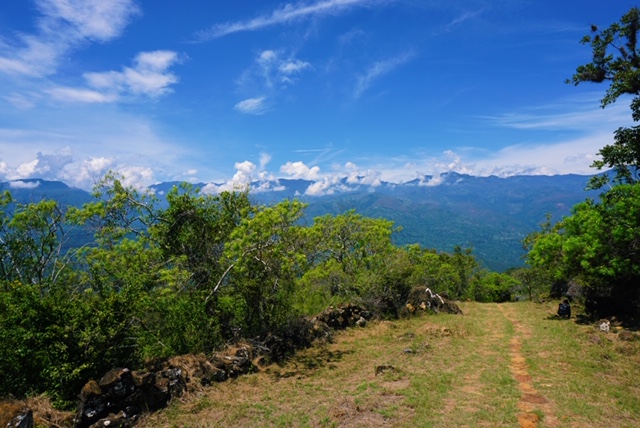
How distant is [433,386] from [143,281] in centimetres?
1258

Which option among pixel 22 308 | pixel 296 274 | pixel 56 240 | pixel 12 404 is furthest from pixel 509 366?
pixel 56 240

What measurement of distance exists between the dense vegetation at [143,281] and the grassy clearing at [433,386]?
3035 mm

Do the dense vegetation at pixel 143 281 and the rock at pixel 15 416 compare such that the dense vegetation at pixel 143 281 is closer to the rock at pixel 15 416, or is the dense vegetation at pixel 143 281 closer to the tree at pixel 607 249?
the rock at pixel 15 416

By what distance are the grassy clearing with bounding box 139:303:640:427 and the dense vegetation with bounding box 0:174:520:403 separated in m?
3.03

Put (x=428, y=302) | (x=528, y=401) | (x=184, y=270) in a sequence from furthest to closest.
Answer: (x=428, y=302) → (x=184, y=270) → (x=528, y=401)

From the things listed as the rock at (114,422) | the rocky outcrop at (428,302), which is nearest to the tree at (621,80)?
the rocky outcrop at (428,302)

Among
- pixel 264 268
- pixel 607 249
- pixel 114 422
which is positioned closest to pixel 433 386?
pixel 264 268

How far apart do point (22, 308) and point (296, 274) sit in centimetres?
1161

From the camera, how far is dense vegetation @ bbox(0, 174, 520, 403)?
11062mm

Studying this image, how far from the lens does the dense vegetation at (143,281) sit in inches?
436

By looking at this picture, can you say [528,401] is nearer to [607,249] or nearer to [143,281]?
[607,249]

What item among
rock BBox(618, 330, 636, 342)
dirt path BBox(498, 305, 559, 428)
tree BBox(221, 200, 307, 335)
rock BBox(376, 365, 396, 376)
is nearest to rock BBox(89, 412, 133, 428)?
tree BBox(221, 200, 307, 335)

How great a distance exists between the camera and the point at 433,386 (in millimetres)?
12742

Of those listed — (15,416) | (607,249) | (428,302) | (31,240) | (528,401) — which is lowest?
(428,302)
